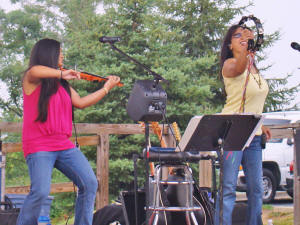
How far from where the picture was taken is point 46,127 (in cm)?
381

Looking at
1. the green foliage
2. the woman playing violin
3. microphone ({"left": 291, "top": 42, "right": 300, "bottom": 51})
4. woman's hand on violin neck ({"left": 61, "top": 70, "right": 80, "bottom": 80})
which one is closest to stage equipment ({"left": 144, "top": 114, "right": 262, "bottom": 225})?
microphone ({"left": 291, "top": 42, "right": 300, "bottom": 51})

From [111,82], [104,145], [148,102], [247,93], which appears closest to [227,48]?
[247,93]

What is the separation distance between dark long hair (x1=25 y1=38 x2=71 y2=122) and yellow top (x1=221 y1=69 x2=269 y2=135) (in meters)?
1.30

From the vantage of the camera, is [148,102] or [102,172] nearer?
[148,102]

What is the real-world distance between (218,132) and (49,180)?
1280 millimetres

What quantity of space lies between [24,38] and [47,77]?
16.7m

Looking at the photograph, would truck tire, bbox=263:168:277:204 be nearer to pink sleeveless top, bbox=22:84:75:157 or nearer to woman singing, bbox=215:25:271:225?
woman singing, bbox=215:25:271:225

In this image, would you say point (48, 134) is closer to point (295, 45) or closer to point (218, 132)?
point (218, 132)

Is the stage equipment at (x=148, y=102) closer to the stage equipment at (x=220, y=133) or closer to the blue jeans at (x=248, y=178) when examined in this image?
the stage equipment at (x=220, y=133)

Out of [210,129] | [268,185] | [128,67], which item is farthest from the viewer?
[128,67]

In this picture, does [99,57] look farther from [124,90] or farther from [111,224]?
[111,224]

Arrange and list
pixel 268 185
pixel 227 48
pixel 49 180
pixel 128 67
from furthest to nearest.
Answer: pixel 128 67 < pixel 268 185 < pixel 227 48 < pixel 49 180

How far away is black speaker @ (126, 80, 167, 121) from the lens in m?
4.17

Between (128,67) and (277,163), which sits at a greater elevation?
(128,67)
